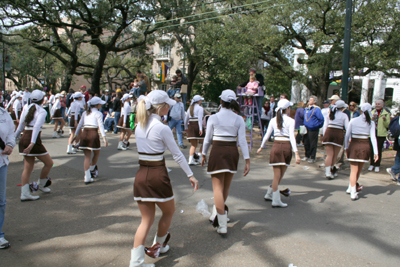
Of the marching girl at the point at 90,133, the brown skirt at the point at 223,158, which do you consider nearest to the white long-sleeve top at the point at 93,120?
the marching girl at the point at 90,133

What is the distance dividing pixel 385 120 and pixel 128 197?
7.37 m

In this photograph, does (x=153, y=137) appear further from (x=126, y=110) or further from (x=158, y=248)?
Result: (x=126, y=110)

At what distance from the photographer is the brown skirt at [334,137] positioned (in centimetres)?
724

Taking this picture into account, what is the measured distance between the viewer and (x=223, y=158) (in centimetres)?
427

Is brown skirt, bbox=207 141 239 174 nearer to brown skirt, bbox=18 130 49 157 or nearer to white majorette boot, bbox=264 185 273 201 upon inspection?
white majorette boot, bbox=264 185 273 201

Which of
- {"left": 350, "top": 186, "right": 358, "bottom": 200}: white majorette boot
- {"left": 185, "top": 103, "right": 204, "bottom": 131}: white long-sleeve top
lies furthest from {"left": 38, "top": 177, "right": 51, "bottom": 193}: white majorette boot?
{"left": 350, "top": 186, "right": 358, "bottom": 200}: white majorette boot

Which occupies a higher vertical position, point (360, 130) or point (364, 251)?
point (360, 130)

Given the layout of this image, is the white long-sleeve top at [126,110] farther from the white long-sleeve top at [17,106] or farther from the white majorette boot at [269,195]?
the white majorette boot at [269,195]

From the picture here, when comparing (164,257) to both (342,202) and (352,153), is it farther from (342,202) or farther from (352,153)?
(352,153)

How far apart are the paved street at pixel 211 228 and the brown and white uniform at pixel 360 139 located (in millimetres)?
873

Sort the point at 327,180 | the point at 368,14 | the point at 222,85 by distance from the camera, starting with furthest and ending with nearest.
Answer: the point at 222,85, the point at 368,14, the point at 327,180

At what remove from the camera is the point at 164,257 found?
11.8 feet

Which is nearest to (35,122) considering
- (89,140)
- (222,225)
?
(89,140)

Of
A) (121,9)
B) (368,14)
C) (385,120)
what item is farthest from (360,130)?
(121,9)
